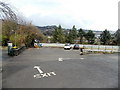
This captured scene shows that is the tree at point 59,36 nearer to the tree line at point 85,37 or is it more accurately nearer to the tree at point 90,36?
the tree line at point 85,37

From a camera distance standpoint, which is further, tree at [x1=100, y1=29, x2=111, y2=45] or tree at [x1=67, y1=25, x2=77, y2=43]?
tree at [x1=67, y1=25, x2=77, y2=43]

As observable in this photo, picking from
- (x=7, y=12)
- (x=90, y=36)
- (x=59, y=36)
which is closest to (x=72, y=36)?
(x=59, y=36)

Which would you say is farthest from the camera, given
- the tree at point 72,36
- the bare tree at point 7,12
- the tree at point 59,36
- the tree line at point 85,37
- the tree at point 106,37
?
the tree at point 59,36

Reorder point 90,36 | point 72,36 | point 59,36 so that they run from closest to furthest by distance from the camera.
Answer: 1. point 72,36
2. point 59,36
3. point 90,36

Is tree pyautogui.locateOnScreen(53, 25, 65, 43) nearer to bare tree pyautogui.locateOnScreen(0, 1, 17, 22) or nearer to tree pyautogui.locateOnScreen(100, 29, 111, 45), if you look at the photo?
→ tree pyautogui.locateOnScreen(100, 29, 111, 45)

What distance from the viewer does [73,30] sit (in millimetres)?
63750

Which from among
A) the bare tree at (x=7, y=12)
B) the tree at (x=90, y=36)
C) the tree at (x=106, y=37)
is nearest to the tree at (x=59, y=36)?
the tree at (x=90, y=36)

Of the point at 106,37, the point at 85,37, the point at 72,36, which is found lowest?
the point at 106,37

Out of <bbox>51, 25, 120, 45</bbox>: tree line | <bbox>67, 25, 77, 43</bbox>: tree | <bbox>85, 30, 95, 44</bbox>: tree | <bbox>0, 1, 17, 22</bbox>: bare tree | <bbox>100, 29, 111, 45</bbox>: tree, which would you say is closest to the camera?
<bbox>0, 1, 17, 22</bbox>: bare tree

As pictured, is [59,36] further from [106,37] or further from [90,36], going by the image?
[106,37]

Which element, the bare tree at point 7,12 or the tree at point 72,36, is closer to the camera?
the bare tree at point 7,12

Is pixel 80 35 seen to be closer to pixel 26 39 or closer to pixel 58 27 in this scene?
pixel 58 27

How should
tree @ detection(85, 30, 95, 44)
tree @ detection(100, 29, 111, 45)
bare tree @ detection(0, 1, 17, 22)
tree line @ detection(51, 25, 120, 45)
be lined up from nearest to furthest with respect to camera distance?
1. bare tree @ detection(0, 1, 17, 22)
2. tree @ detection(100, 29, 111, 45)
3. tree line @ detection(51, 25, 120, 45)
4. tree @ detection(85, 30, 95, 44)

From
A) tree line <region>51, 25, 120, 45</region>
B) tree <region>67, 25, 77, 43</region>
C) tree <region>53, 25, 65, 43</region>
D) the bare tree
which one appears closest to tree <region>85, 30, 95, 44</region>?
tree line <region>51, 25, 120, 45</region>
